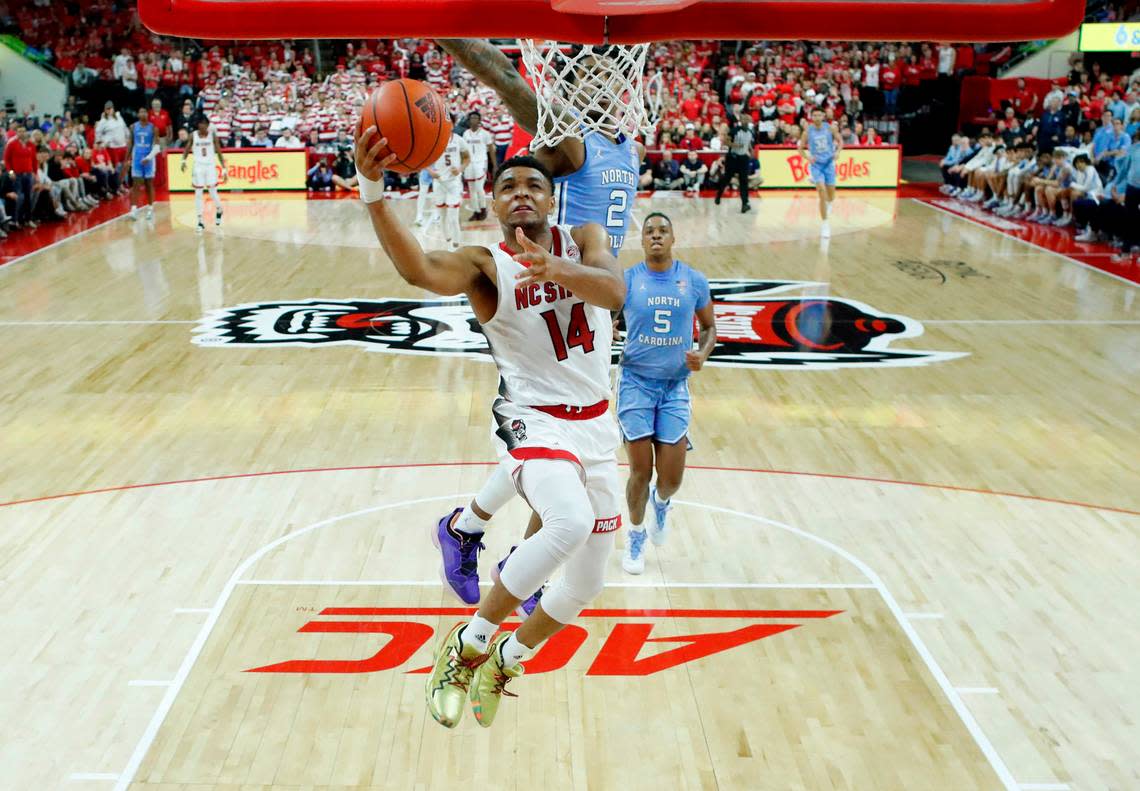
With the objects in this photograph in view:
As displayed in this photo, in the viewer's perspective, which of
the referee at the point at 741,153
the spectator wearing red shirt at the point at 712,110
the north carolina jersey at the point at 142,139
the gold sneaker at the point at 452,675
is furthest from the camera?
the spectator wearing red shirt at the point at 712,110

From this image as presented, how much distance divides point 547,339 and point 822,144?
13847 mm

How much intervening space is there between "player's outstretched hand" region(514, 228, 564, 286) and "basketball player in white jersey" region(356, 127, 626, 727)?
0.04 ft

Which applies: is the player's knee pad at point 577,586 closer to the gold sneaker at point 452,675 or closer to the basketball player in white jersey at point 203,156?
the gold sneaker at point 452,675

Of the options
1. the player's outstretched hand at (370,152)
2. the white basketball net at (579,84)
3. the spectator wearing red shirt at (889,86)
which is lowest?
the player's outstretched hand at (370,152)

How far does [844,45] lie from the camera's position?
28.6 meters

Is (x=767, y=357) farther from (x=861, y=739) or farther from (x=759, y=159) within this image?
(x=759, y=159)

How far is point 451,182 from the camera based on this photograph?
15.6m

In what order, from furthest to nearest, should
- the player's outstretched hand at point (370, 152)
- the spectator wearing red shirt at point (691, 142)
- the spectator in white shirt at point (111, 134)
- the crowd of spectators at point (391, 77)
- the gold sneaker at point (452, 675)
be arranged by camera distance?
1. the spectator wearing red shirt at point (691, 142)
2. the spectator in white shirt at point (111, 134)
3. the crowd of spectators at point (391, 77)
4. the gold sneaker at point (452, 675)
5. the player's outstretched hand at point (370, 152)

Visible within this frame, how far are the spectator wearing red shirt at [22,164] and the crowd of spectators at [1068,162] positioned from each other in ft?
51.8

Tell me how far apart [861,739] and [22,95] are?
28596 mm

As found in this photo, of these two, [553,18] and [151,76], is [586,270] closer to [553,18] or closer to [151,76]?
[553,18]

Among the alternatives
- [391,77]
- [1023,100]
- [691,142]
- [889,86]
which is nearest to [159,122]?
[391,77]

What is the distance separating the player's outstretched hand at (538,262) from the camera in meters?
3.95

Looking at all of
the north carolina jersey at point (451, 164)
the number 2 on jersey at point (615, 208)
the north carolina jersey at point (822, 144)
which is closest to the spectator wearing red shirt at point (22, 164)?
the north carolina jersey at point (451, 164)
